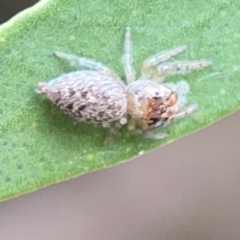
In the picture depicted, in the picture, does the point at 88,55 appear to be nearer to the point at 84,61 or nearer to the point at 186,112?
the point at 84,61

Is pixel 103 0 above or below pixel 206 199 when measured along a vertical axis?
above

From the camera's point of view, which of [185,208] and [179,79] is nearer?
[179,79]

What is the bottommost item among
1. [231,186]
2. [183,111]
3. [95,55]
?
[231,186]

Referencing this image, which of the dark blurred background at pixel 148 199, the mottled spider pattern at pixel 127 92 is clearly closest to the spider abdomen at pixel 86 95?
the mottled spider pattern at pixel 127 92

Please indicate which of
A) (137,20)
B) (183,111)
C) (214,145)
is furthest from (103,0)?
(214,145)

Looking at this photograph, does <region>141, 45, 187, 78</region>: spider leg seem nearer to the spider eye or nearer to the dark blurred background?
the spider eye

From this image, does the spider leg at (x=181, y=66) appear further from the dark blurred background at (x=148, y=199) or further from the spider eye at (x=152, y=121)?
the dark blurred background at (x=148, y=199)

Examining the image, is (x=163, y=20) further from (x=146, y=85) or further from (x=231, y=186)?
(x=231, y=186)
